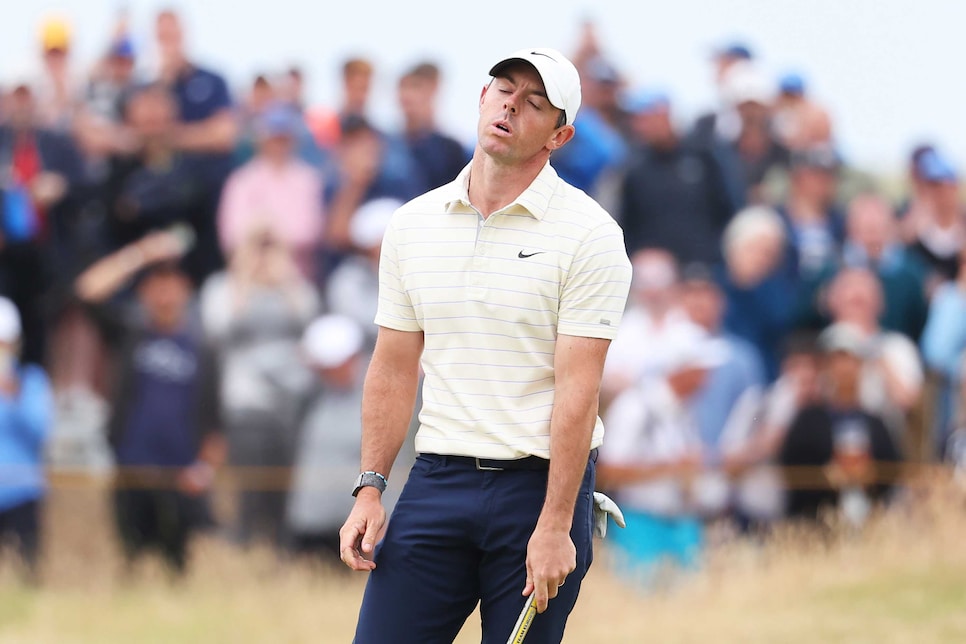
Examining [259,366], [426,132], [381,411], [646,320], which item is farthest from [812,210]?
[381,411]

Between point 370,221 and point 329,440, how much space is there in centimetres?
148

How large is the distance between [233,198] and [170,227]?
0.47 metres

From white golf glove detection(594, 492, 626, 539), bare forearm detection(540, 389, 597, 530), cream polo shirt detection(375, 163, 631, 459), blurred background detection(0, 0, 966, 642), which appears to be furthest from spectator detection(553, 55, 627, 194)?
bare forearm detection(540, 389, 597, 530)

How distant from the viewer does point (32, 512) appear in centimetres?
1056

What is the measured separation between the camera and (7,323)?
10.5 m

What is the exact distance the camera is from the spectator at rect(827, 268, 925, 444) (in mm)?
11250

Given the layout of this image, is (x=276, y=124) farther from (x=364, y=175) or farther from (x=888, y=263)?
(x=888, y=263)

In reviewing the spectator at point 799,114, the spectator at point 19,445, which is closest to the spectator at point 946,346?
the spectator at point 799,114

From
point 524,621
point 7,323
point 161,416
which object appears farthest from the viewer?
point 161,416

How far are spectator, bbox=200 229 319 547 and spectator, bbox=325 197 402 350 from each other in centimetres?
19

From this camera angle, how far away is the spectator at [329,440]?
10609 mm

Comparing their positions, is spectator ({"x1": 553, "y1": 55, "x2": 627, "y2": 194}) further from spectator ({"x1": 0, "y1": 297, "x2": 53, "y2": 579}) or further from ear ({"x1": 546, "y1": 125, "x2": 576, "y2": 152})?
ear ({"x1": 546, "y1": 125, "x2": 576, "y2": 152})

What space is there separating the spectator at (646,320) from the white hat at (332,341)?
5.59ft

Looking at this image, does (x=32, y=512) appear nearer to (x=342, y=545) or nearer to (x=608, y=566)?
(x=608, y=566)
